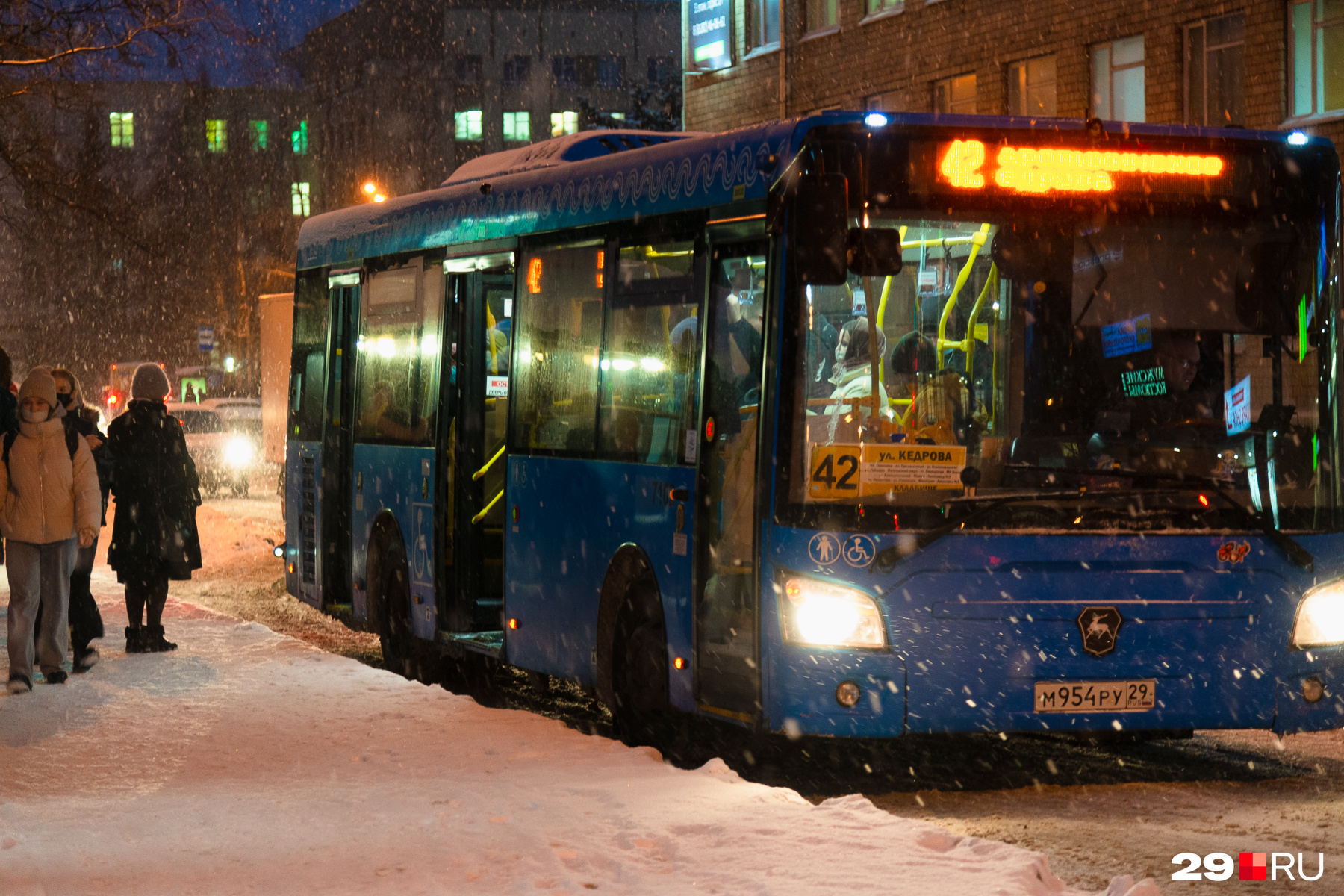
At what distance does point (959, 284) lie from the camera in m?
7.91

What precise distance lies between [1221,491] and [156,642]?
7.50 meters

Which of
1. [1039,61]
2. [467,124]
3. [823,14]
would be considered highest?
[467,124]

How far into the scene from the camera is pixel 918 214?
7.90 metres

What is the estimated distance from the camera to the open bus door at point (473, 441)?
38.3ft

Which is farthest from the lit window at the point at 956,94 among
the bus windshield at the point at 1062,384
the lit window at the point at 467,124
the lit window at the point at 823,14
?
the lit window at the point at 467,124

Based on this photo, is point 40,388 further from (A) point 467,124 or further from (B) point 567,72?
(B) point 567,72

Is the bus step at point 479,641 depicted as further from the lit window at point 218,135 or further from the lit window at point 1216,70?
the lit window at point 218,135

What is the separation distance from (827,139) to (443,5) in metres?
81.3

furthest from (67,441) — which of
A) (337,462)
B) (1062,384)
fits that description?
(1062,384)

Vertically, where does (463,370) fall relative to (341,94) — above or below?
below

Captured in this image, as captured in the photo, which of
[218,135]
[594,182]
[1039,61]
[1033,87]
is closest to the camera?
[594,182]

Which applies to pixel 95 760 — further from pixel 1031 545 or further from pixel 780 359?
pixel 1031 545

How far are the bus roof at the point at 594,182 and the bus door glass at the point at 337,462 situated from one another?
38 centimetres

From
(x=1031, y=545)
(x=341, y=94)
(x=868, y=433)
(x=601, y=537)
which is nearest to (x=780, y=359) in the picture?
(x=868, y=433)
